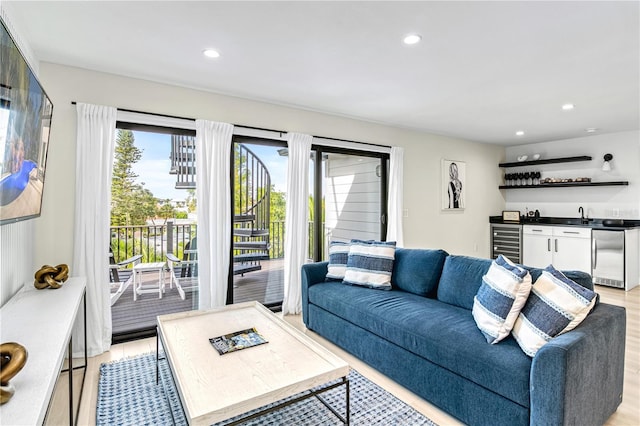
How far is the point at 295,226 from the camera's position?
4.00m

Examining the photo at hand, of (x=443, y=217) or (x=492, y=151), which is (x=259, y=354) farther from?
(x=492, y=151)

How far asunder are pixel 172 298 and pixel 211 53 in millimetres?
2498

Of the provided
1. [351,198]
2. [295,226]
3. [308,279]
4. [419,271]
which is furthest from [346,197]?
[419,271]

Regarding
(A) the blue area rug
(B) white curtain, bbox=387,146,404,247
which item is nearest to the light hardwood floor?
(A) the blue area rug

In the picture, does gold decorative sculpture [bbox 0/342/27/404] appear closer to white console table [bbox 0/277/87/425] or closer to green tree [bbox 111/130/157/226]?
white console table [bbox 0/277/87/425]

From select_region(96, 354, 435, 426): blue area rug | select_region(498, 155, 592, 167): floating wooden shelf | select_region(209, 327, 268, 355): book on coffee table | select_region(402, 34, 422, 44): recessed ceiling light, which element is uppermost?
select_region(402, 34, 422, 44): recessed ceiling light

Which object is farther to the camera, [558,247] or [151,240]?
[558,247]

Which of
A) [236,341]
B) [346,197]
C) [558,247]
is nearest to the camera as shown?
[236,341]

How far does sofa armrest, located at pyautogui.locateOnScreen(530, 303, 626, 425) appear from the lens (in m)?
1.54

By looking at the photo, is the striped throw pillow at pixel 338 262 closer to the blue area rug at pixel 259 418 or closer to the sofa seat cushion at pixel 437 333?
the sofa seat cushion at pixel 437 333

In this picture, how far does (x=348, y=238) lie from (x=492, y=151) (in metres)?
3.79

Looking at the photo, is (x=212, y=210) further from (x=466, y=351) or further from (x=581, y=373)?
(x=581, y=373)

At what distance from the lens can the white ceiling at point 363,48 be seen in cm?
209

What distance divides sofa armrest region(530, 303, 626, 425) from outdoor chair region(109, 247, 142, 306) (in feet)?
11.2
